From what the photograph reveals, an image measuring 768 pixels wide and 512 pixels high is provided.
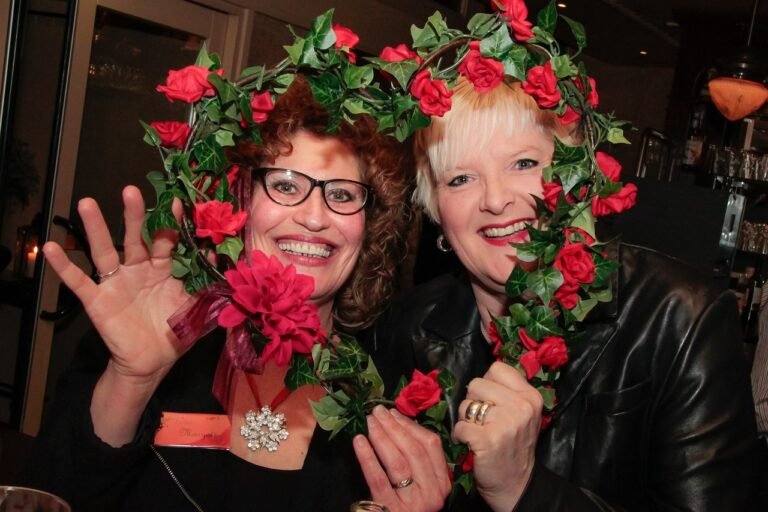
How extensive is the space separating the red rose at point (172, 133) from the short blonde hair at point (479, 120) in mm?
586

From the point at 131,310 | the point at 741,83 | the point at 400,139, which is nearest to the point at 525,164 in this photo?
the point at 400,139

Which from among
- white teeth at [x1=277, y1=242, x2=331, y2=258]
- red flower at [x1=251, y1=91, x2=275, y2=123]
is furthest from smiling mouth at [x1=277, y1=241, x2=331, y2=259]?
red flower at [x1=251, y1=91, x2=275, y2=123]

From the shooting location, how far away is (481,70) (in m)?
1.76

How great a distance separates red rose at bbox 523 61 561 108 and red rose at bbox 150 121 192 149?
70 cm

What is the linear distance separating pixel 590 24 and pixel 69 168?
838cm

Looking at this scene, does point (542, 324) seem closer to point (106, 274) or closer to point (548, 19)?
point (548, 19)

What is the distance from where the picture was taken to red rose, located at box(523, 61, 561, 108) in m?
1.77

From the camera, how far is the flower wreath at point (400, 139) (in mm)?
1729

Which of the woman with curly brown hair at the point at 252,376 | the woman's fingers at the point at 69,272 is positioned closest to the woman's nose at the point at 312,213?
the woman with curly brown hair at the point at 252,376

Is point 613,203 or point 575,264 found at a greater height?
point 613,203

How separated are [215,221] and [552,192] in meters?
0.70

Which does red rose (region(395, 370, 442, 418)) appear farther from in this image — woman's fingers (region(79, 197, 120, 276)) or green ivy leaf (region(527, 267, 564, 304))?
woman's fingers (region(79, 197, 120, 276))

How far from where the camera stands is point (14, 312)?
15.1ft

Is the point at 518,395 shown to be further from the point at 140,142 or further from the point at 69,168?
the point at 140,142
